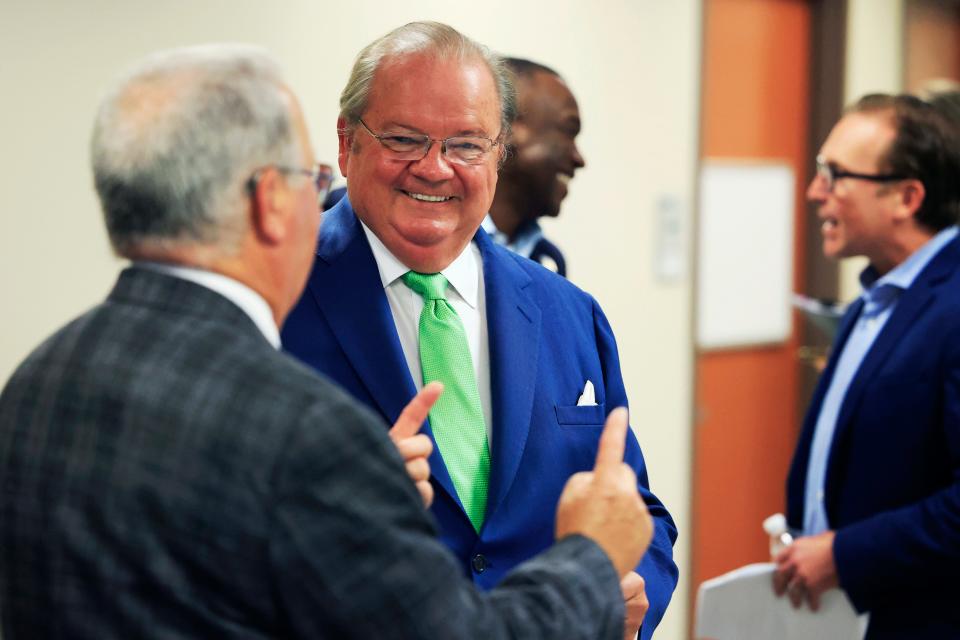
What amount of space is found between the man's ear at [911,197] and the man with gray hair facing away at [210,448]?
66.6 inches

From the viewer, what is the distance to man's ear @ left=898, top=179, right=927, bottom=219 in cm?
253

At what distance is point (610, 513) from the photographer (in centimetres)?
121

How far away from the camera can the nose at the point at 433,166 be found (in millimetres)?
1612

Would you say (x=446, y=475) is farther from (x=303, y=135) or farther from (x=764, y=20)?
(x=764, y=20)

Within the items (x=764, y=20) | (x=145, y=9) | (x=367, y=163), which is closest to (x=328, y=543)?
(x=367, y=163)

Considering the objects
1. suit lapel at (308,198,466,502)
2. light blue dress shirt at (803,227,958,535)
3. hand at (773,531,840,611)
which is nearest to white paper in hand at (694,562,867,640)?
hand at (773,531,840,611)

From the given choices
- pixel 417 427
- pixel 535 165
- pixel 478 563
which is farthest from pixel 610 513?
pixel 535 165

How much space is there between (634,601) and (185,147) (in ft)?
2.93

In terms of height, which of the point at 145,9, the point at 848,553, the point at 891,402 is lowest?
the point at 848,553

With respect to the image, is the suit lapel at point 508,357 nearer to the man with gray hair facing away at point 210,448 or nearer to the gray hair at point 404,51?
the gray hair at point 404,51

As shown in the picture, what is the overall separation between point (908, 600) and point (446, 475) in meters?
1.24

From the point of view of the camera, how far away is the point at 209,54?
3.53 ft

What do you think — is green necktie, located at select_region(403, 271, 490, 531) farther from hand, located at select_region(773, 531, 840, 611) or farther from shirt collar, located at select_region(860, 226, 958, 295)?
shirt collar, located at select_region(860, 226, 958, 295)

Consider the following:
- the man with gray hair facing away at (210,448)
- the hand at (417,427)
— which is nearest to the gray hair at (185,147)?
the man with gray hair facing away at (210,448)
